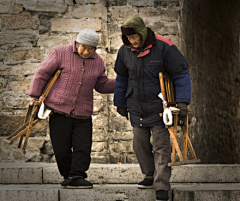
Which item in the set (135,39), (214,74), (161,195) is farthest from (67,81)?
(214,74)

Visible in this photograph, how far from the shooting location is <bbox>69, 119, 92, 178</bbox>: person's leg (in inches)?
168

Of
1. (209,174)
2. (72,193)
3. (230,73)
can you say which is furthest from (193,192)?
(230,73)

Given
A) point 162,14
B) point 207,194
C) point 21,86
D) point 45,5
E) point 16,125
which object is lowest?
point 207,194

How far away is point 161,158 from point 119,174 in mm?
1053

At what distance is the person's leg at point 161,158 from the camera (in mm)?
3900

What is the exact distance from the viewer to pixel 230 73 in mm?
8961

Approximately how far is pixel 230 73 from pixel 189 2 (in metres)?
3.04

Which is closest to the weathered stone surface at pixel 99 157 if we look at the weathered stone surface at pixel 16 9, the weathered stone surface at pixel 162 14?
the weathered stone surface at pixel 162 14

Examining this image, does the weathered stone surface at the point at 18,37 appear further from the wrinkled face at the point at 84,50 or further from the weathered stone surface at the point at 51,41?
the wrinkled face at the point at 84,50

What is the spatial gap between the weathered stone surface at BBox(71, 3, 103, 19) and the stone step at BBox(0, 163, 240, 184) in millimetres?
1925

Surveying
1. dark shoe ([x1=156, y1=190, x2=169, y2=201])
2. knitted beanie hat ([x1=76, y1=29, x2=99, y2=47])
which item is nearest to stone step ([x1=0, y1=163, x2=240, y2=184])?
dark shoe ([x1=156, y1=190, x2=169, y2=201])

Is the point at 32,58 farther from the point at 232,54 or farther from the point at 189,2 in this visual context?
the point at 232,54

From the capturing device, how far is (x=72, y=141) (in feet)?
14.2

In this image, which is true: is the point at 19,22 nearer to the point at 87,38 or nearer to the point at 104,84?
the point at 104,84
